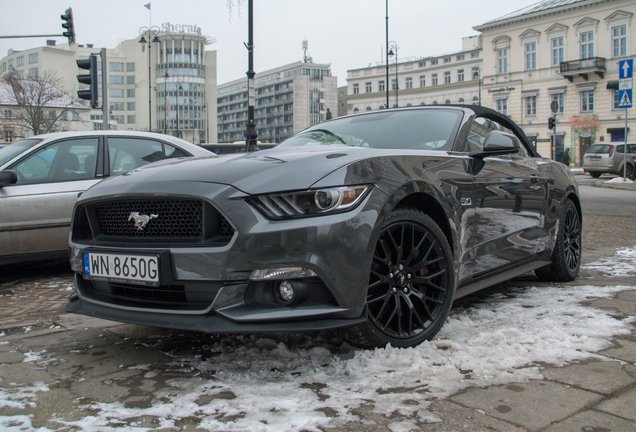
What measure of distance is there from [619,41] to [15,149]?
50.1 m

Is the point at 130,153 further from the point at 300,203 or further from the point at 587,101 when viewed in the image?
the point at 587,101

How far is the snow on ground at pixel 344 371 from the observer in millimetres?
2068

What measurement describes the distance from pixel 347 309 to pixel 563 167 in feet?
10.5

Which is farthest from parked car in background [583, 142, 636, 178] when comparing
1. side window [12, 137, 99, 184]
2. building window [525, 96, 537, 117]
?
building window [525, 96, 537, 117]

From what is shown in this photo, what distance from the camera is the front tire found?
2615 millimetres

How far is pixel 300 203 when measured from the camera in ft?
7.89

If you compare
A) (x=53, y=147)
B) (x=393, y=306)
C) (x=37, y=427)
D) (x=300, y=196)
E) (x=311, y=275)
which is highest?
(x=53, y=147)

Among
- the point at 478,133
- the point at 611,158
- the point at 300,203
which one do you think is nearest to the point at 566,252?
the point at 478,133

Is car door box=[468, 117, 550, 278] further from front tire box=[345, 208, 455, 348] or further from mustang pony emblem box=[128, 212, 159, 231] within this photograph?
mustang pony emblem box=[128, 212, 159, 231]

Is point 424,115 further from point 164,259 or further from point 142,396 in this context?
point 142,396

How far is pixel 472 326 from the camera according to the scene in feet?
10.4

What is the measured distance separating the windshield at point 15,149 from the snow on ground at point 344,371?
3.26 metres

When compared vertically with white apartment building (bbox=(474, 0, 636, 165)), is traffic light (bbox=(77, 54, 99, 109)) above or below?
below

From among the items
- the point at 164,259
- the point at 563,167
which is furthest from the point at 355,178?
the point at 563,167
